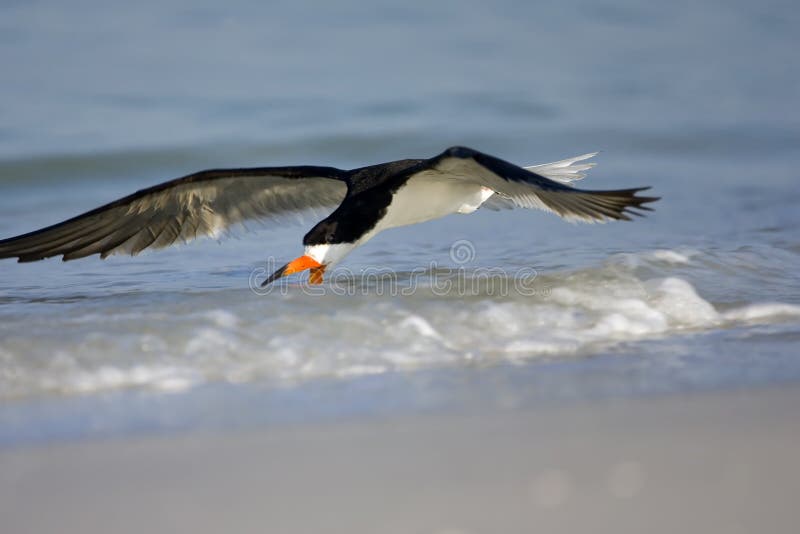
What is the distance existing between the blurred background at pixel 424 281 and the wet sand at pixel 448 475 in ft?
0.04

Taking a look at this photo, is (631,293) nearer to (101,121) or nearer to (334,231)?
(334,231)

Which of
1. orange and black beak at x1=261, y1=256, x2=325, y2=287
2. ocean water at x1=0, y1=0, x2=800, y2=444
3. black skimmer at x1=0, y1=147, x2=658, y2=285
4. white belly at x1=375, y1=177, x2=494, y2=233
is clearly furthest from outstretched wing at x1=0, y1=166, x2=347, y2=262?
orange and black beak at x1=261, y1=256, x2=325, y2=287

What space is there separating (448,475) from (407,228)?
4421mm

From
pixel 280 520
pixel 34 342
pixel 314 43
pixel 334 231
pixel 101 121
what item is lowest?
pixel 280 520

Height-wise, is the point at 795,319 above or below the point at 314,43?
below

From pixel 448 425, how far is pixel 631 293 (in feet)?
6.12

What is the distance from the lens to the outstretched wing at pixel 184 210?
5.02 m

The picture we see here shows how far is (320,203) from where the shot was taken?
6.14 m

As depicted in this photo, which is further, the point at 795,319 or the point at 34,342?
the point at 795,319

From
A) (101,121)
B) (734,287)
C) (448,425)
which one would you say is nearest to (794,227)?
(734,287)

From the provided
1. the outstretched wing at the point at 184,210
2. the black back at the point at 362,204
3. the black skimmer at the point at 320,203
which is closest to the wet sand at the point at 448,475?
the black skimmer at the point at 320,203

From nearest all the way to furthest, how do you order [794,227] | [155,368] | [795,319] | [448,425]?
[448,425] < [155,368] < [795,319] < [794,227]

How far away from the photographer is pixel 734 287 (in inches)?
204

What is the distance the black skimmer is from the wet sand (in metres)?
1.34
